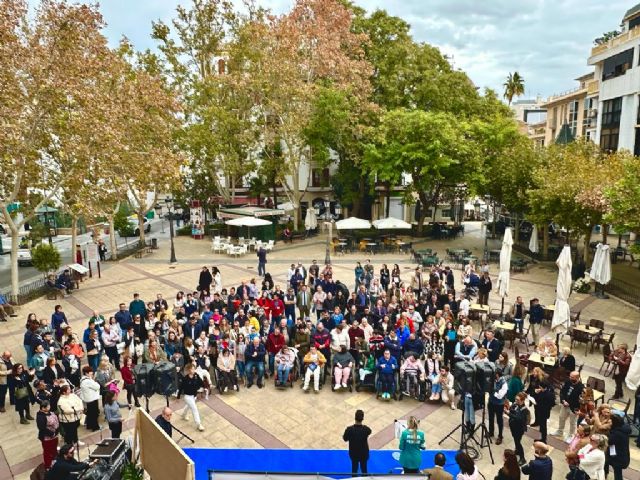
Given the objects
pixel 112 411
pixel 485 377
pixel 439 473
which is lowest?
pixel 112 411

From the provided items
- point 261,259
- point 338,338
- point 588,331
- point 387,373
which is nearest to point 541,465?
point 387,373

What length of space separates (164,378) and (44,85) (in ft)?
44.0

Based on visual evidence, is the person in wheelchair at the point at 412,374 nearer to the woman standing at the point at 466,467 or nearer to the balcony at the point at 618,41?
the woman standing at the point at 466,467

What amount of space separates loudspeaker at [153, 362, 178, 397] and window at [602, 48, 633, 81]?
3851 centimetres

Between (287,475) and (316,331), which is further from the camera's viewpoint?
(316,331)

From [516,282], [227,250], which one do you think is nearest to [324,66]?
[227,250]

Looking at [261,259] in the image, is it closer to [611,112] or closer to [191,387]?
[191,387]

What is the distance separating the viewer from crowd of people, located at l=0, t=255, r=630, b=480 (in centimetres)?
895

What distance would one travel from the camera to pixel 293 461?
8.91 m

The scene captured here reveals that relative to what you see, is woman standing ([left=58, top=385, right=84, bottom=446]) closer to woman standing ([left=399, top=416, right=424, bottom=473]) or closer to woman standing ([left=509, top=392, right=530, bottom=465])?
woman standing ([left=399, top=416, right=424, bottom=473])

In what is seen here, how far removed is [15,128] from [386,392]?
1602 centimetres

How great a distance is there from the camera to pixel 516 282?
23344 mm

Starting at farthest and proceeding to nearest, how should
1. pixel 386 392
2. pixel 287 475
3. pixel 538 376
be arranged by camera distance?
pixel 386 392 < pixel 538 376 < pixel 287 475

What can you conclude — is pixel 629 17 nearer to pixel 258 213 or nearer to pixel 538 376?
pixel 258 213
